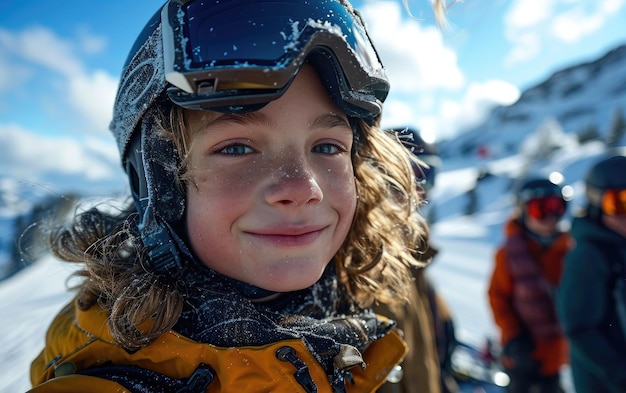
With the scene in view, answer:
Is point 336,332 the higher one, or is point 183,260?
point 183,260

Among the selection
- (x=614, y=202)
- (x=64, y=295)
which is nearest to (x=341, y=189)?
(x=64, y=295)

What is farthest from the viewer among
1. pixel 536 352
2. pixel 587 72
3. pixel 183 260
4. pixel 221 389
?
pixel 587 72

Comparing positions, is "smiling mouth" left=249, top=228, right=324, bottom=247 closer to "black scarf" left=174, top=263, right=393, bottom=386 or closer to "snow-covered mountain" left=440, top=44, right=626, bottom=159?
"black scarf" left=174, top=263, right=393, bottom=386

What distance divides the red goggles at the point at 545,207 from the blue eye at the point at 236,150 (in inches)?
147

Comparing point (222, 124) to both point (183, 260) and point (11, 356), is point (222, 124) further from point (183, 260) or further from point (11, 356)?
point (11, 356)

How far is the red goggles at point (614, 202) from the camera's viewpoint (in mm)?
2676

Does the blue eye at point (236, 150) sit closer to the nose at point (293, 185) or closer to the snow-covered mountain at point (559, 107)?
the nose at point (293, 185)

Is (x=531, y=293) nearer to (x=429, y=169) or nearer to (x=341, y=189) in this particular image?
(x=429, y=169)

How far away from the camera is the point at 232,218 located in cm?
121

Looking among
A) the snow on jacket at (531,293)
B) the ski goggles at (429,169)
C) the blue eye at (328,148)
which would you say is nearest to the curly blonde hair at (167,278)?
the blue eye at (328,148)

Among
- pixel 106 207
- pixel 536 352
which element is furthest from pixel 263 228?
pixel 536 352

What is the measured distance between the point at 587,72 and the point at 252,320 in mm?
121481

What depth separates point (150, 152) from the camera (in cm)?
139

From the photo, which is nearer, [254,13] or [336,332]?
[254,13]
